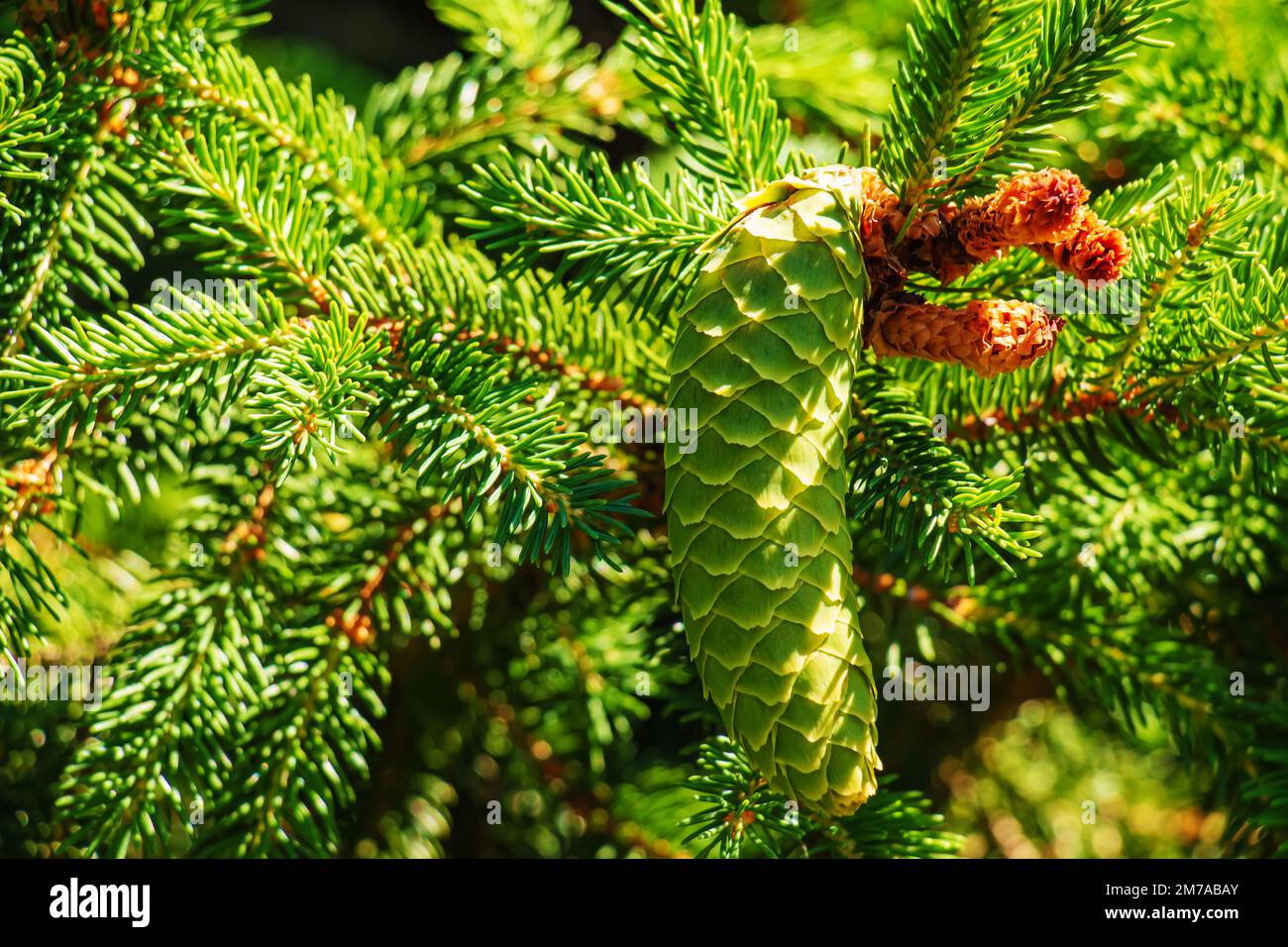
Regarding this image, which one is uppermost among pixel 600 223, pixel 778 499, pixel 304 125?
pixel 304 125

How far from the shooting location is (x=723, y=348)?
46cm

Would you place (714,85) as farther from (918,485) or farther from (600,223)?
(918,485)

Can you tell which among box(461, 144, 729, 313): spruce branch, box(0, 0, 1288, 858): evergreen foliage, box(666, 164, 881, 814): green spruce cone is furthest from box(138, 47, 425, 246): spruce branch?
box(666, 164, 881, 814): green spruce cone

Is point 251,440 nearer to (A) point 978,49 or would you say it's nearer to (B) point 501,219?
(B) point 501,219

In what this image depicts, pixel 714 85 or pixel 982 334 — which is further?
pixel 714 85

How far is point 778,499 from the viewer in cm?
44

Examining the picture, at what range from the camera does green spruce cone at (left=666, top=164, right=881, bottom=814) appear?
1.44 feet

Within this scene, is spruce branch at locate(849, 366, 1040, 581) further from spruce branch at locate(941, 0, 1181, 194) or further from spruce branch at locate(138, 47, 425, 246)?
spruce branch at locate(138, 47, 425, 246)

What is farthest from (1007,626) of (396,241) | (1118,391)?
(396,241)

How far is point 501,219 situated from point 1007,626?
1.34 feet

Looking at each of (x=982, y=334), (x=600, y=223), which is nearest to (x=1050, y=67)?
(x=982, y=334)

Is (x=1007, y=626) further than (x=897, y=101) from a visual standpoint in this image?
Yes

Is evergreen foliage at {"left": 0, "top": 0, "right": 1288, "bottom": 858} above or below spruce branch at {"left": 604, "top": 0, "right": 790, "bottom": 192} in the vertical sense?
below

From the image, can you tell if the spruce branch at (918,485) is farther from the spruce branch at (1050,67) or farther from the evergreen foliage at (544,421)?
the spruce branch at (1050,67)
